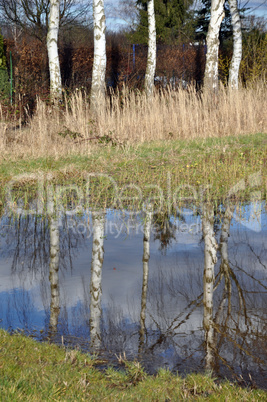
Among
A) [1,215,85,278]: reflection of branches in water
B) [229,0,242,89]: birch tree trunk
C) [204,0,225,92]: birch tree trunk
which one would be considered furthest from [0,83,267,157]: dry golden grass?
[229,0,242,89]: birch tree trunk

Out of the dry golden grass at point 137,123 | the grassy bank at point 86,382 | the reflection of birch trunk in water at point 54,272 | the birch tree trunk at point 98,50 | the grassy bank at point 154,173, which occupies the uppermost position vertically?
the birch tree trunk at point 98,50

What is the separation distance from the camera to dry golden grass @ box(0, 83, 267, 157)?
30.6ft

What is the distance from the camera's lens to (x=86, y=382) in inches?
103

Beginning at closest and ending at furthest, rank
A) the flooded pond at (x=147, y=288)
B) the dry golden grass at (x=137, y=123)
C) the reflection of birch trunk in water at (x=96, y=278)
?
the flooded pond at (x=147, y=288), the reflection of birch trunk in water at (x=96, y=278), the dry golden grass at (x=137, y=123)

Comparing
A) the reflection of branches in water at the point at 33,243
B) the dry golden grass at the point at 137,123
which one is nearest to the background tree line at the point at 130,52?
the dry golden grass at the point at 137,123

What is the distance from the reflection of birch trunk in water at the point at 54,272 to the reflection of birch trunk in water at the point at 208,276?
3.50 feet

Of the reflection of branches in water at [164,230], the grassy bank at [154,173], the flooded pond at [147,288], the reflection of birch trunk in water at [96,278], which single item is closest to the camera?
the flooded pond at [147,288]

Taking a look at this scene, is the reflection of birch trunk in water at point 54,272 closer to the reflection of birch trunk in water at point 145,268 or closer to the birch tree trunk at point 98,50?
the reflection of birch trunk in water at point 145,268

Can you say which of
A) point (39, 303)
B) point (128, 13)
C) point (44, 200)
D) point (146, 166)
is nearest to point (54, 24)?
point (146, 166)

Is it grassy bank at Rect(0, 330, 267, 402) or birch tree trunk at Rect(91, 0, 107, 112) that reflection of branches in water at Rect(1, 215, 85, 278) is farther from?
birch tree trunk at Rect(91, 0, 107, 112)

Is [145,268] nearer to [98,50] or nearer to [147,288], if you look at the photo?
[147,288]

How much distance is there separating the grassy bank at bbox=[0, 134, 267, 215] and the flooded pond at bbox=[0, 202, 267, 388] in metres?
0.90

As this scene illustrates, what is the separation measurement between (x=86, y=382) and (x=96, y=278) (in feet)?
5.64

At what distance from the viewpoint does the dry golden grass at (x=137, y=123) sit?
30.6 feet
